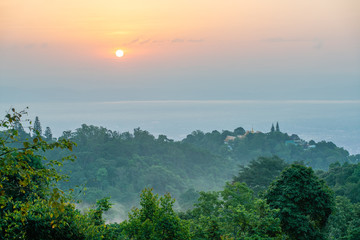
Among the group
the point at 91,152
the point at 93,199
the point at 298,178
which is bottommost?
the point at 93,199

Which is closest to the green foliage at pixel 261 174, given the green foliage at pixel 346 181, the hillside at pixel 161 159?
the green foliage at pixel 346 181

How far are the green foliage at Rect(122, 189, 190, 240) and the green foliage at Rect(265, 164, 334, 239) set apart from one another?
23.6 ft

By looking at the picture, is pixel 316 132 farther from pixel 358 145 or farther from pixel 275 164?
pixel 275 164

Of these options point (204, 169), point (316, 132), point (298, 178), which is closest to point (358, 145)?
point (316, 132)

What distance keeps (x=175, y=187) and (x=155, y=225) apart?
6548 centimetres

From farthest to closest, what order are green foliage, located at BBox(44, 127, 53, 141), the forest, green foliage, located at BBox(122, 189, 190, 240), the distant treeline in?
green foliage, located at BBox(44, 127, 53, 141), the distant treeline, green foliage, located at BBox(122, 189, 190, 240), the forest

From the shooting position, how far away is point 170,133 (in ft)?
547

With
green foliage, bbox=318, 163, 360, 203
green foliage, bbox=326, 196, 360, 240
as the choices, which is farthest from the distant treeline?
green foliage, bbox=326, 196, 360, 240

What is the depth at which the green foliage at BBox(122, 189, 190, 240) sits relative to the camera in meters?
15.2

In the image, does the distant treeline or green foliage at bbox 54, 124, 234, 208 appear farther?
the distant treeline

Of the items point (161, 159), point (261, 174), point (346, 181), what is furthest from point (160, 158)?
point (346, 181)

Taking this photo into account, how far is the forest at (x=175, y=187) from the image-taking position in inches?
480

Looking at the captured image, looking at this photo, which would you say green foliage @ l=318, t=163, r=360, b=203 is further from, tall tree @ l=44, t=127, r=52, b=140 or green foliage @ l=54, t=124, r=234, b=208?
tall tree @ l=44, t=127, r=52, b=140

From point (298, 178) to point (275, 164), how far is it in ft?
89.6
